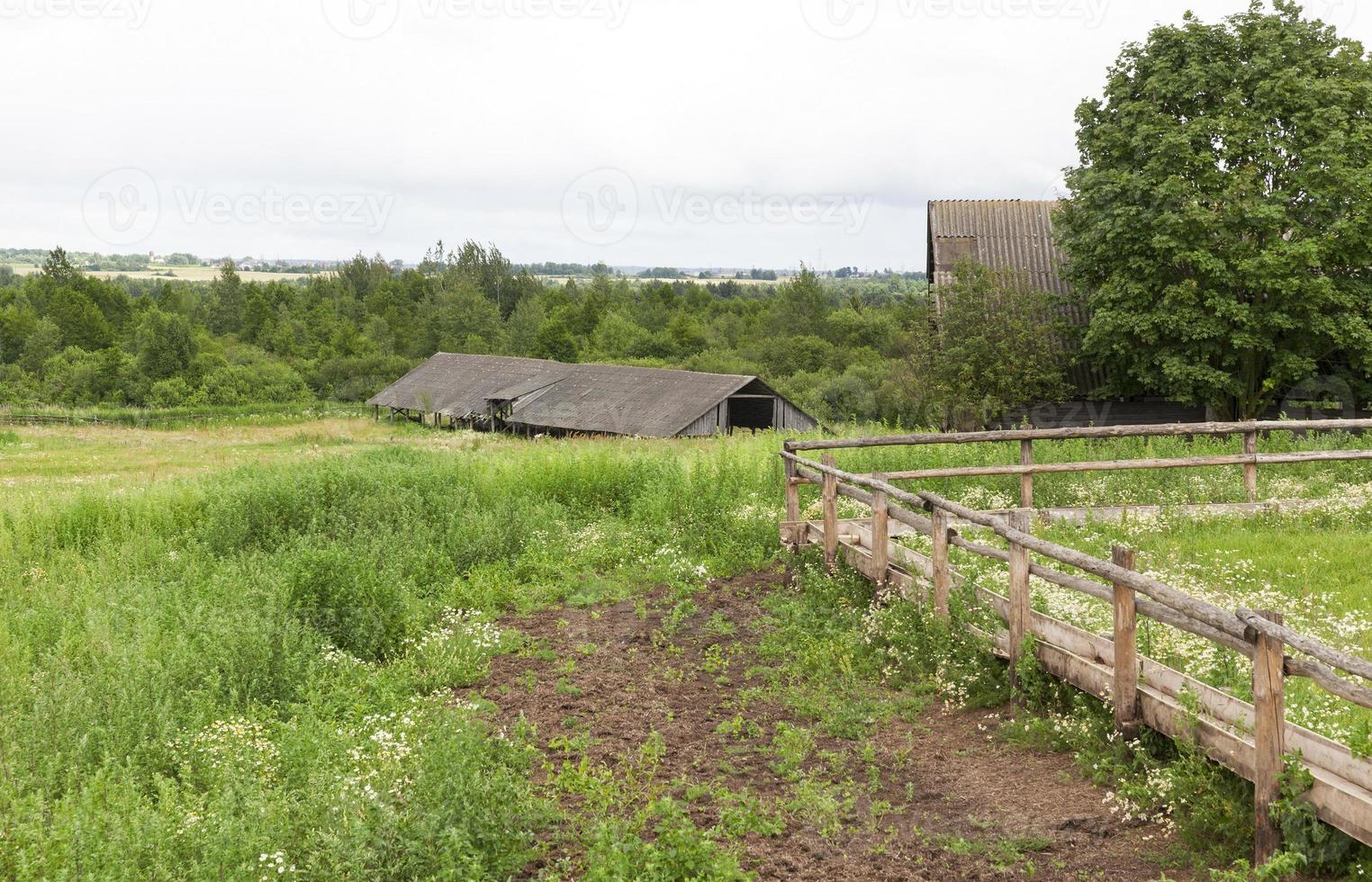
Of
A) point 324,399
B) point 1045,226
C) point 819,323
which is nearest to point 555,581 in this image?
point 1045,226

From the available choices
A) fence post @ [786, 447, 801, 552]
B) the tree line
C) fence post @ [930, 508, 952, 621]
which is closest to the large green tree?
fence post @ [786, 447, 801, 552]

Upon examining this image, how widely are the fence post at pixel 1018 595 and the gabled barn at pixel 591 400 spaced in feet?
94.7

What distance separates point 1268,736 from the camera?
493cm

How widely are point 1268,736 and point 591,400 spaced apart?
42.7 metres

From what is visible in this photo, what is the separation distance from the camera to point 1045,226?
100ft

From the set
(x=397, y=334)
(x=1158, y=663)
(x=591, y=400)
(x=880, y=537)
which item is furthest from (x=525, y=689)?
(x=397, y=334)

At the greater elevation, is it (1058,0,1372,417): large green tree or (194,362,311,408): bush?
(1058,0,1372,417): large green tree

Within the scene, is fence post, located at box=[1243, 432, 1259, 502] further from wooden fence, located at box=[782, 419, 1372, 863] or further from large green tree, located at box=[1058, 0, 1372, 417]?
large green tree, located at box=[1058, 0, 1372, 417]

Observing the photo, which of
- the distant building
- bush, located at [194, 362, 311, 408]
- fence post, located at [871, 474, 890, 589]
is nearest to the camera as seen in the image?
Answer: fence post, located at [871, 474, 890, 589]

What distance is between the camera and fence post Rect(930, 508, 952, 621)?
27.1 ft

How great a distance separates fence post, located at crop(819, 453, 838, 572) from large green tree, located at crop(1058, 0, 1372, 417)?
43.3 feet

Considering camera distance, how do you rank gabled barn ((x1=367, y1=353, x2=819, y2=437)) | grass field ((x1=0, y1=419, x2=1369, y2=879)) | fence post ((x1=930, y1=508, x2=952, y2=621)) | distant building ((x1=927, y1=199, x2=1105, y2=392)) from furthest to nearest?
gabled barn ((x1=367, y1=353, x2=819, y2=437)) → distant building ((x1=927, y1=199, x2=1105, y2=392)) → fence post ((x1=930, y1=508, x2=952, y2=621)) → grass field ((x1=0, y1=419, x2=1369, y2=879))

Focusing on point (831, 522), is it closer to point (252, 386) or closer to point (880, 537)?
point (880, 537)

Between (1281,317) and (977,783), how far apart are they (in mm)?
17571
